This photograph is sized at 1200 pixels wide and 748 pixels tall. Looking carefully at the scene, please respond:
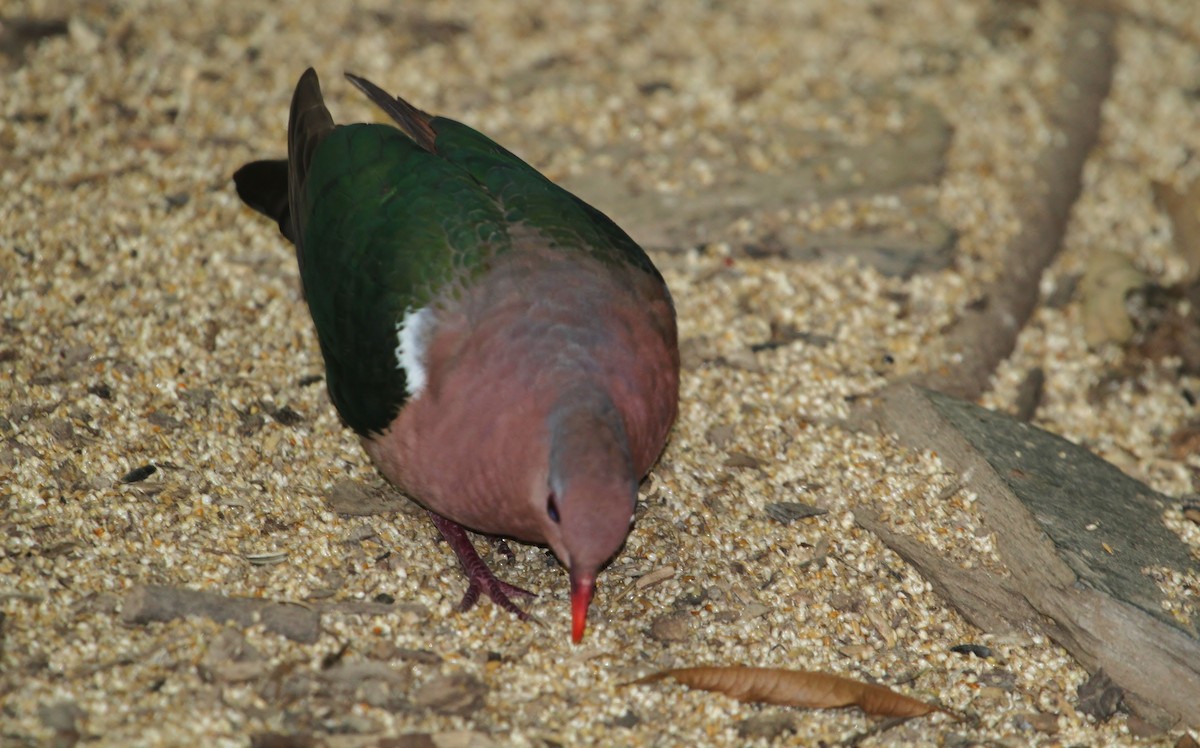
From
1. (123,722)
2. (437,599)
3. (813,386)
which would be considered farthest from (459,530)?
(813,386)

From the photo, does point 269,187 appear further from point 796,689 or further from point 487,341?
point 796,689

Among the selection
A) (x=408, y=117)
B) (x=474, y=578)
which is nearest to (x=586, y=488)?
(x=474, y=578)

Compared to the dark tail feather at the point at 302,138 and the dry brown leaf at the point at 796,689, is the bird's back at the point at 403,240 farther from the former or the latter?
the dry brown leaf at the point at 796,689

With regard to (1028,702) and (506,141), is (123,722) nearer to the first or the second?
(1028,702)

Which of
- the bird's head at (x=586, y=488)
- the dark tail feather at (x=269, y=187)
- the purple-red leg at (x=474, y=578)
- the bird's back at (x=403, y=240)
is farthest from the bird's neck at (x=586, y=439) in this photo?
the dark tail feather at (x=269, y=187)

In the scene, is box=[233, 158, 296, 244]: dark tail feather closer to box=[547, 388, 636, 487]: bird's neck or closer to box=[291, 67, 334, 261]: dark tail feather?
box=[291, 67, 334, 261]: dark tail feather

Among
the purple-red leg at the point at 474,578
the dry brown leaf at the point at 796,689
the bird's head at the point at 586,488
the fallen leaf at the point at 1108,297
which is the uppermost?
the bird's head at the point at 586,488
